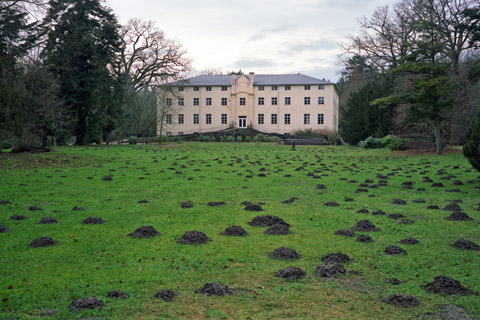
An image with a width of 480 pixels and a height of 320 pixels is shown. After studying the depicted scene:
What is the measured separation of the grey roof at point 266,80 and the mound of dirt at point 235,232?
222ft

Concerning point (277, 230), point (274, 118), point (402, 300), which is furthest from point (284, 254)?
point (274, 118)

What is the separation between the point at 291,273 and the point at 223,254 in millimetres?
1572

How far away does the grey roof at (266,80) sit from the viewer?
75.1 m

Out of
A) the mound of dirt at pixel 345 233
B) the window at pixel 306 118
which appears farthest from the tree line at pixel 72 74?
the window at pixel 306 118

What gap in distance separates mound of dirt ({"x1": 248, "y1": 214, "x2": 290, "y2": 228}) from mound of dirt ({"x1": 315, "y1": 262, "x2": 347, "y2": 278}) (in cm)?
297

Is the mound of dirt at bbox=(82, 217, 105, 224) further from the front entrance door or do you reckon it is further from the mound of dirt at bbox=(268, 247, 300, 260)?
the front entrance door

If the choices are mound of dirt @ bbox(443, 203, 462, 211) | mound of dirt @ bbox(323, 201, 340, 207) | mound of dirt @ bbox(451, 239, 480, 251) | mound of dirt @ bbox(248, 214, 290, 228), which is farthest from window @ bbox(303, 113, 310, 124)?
mound of dirt @ bbox(451, 239, 480, 251)

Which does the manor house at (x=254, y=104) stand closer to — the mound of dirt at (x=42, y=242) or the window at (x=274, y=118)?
the window at (x=274, y=118)

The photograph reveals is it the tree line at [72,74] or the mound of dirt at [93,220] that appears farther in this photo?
the tree line at [72,74]

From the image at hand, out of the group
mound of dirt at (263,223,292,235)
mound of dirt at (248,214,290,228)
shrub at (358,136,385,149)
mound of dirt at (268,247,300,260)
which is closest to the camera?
mound of dirt at (268,247,300,260)

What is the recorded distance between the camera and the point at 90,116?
143 ft

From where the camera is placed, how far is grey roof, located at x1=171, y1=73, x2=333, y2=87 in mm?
75125

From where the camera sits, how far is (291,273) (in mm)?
6316

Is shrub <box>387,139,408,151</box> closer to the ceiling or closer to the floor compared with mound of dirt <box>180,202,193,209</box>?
closer to the ceiling
